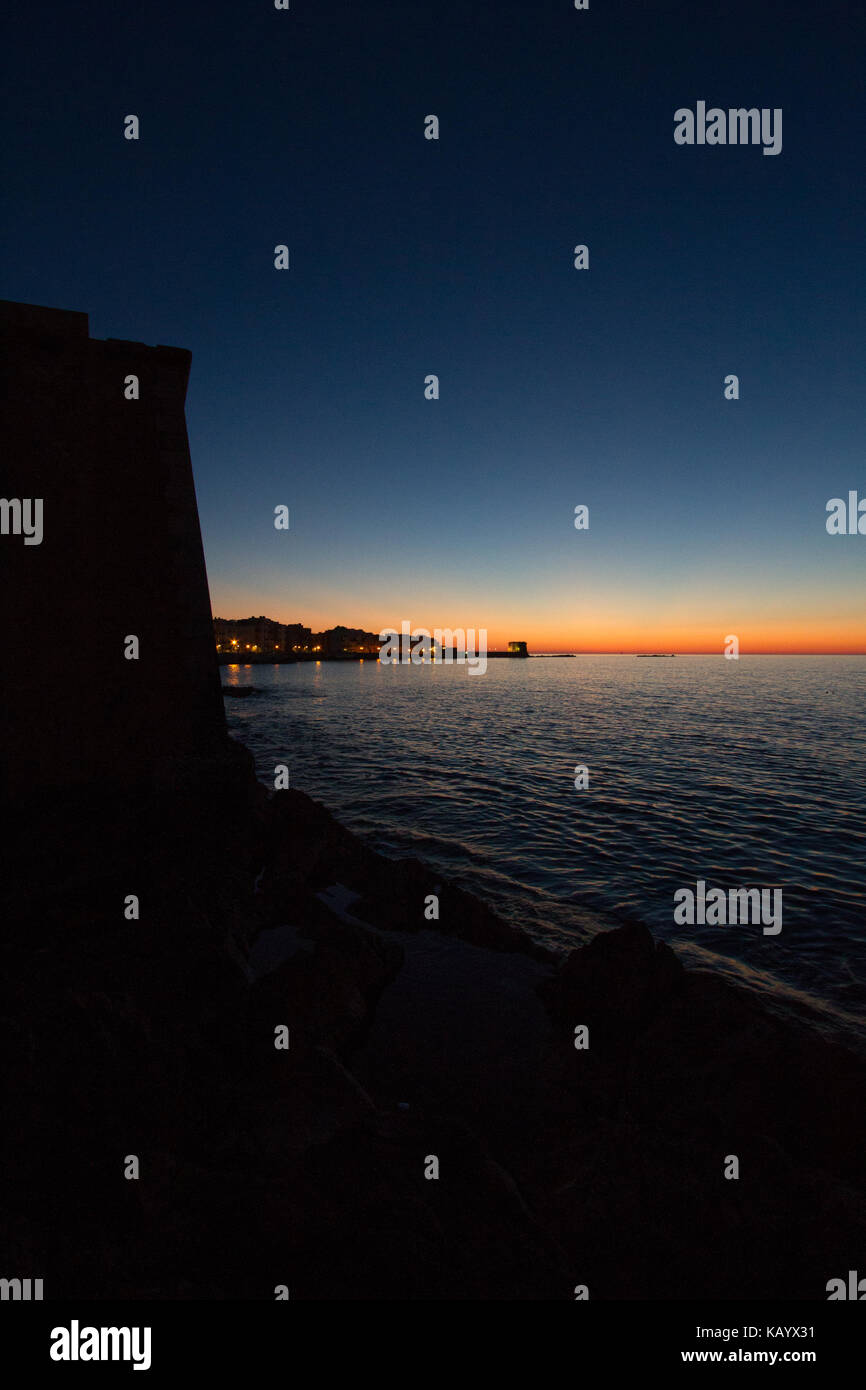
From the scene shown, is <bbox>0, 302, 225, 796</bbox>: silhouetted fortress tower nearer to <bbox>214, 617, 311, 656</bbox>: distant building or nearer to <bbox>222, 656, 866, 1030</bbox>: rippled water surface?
<bbox>222, 656, 866, 1030</bbox>: rippled water surface

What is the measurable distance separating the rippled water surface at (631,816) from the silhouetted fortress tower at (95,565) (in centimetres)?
650

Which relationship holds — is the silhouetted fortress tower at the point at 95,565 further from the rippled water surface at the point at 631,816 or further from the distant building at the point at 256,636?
the distant building at the point at 256,636

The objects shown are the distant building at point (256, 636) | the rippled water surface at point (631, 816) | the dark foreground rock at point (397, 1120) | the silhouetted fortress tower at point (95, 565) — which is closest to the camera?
the dark foreground rock at point (397, 1120)

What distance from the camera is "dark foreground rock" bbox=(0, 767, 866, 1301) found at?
3.39m

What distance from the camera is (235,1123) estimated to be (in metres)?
4.39

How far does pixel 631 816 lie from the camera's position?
16.2 meters

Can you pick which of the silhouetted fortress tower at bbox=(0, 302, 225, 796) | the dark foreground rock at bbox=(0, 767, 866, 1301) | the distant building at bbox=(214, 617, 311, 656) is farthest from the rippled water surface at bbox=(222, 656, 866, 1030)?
the distant building at bbox=(214, 617, 311, 656)

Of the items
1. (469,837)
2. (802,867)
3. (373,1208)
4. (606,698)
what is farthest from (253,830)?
(606,698)

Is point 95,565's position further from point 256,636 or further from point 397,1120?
point 256,636

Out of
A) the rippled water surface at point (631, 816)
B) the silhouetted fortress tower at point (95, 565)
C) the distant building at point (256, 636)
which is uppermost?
the distant building at point (256, 636)

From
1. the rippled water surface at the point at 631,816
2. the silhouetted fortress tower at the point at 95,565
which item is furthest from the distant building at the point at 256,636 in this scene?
the silhouetted fortress tower at the point at 95,565

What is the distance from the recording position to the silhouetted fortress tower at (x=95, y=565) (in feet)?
33.0
